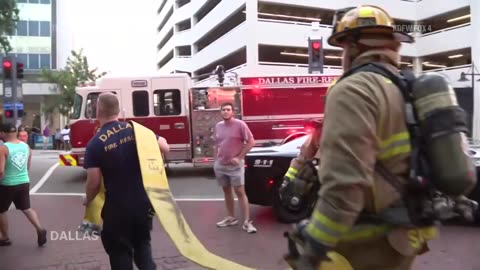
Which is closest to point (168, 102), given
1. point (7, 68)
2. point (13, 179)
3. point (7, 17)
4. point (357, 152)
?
point (7, 68)

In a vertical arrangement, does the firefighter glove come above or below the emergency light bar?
below

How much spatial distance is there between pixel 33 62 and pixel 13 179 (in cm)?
5301

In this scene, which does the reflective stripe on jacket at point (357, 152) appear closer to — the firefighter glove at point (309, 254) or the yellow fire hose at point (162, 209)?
the firefighter glove at point (309, 254)

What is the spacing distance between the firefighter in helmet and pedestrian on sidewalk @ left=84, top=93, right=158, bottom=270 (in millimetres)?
2170

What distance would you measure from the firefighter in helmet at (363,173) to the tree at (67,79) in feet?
143

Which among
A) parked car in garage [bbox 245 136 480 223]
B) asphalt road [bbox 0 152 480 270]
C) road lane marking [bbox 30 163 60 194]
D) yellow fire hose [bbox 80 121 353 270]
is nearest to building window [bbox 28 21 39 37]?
road lane marking [bbox 30 163 60 194]

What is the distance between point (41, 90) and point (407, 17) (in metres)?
33.1

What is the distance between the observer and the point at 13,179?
6871 mm

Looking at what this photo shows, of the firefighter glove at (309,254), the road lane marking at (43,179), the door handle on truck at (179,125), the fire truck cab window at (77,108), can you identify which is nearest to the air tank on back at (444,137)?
the firefighter glove at (309,254)

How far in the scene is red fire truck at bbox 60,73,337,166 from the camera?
1498 cm

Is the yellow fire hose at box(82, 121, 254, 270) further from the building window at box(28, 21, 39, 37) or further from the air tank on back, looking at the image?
the building window at box(28, 21, 39, 37)

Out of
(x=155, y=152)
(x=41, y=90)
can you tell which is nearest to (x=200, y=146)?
(x=155, y=152)

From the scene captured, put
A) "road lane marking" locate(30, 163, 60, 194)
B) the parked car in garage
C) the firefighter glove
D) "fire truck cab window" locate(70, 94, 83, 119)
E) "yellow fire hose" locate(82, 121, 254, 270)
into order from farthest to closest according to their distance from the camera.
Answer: "fire truck cab window" locate(70, 94, 83, 119), "road lane marking" locate(30, 163, 60, 194), the parked car in garage, "yellow fire hose" locate(82, 121, 254, 270), the firefighter glove

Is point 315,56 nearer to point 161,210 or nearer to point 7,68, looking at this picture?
point 7,68
